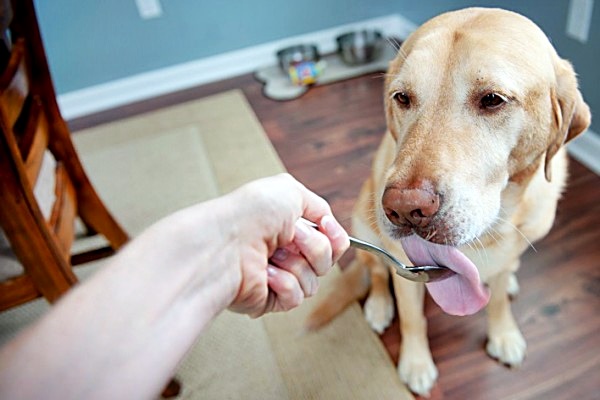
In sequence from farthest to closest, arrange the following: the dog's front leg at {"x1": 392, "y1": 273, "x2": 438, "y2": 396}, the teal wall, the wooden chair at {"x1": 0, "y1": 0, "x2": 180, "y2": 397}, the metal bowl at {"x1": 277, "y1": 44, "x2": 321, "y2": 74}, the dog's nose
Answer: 1. the metal bowl at {"x1": 277, "y1": 44, "x2": 321, "y2": 74}
2. the teal wall
3. the dog's front leg at {"x1": 392, "y1": 273, "x2": 438, "y2": 396}
4. the wooden chair at {"x1": 0, "y1": 0, "x2": 180, "y2": 397}
5. the dog's nose

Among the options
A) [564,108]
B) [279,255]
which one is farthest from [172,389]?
[564,108]

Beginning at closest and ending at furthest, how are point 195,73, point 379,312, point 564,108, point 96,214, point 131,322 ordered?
1. point 131,322
2. point 564,108
3. point 379,312
4. point 96,214
5. point 195,73

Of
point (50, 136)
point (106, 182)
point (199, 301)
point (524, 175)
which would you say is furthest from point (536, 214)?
point (106, 182)

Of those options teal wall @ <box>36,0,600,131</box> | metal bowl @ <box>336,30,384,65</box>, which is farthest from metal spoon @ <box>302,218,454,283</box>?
metal bowl @ <box>336,30,384,65</box>

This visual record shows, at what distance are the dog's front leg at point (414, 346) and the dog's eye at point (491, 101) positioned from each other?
486 millimetres

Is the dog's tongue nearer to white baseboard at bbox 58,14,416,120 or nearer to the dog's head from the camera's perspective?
the dog's head

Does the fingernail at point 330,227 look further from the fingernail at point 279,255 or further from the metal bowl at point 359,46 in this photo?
the metal bowl at point 359,46

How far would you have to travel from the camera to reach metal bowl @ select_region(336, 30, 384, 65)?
2768mm

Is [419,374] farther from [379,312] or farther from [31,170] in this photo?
[31,170]

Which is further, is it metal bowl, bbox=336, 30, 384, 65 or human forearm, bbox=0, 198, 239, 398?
metal bowl, bbox=336, 30, 384, 65

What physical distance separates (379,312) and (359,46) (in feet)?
5.85

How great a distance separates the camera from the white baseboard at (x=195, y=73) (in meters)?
2.93

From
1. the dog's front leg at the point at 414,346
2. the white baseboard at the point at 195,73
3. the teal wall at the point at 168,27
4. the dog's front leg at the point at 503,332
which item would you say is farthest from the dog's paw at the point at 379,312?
the white baseboard at the point at 195,73

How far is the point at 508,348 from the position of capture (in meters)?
1.28
